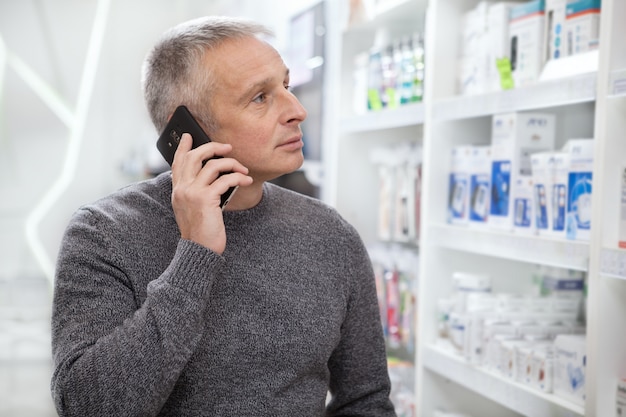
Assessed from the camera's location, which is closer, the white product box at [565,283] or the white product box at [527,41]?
the white product box at [527,41]

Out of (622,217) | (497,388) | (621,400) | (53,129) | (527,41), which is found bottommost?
(497,388)

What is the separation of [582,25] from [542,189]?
0.46 meters

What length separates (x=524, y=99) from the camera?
2035mm

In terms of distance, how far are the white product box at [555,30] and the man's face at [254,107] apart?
0.88m

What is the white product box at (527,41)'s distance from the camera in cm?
215

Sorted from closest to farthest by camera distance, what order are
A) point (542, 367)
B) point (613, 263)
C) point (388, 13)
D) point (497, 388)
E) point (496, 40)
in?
point (613, 263)
point (542, 367)
point (497, 388)
point (496, 40)
point (388, 13)

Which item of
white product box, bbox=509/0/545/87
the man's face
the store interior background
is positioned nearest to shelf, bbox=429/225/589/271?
white product box, bbox=509/0/545/87

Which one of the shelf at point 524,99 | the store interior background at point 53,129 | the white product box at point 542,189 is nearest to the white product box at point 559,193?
the white product box at point 542,189

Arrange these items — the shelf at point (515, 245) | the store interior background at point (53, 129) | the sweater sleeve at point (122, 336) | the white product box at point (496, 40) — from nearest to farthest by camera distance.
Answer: the sweater sleeve at point (122, 336) < the shelf at point (515, 245) < the white product box at point (496, 40) < the store interior background at point (53, 129)

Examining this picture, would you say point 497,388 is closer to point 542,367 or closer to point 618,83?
point 542,367

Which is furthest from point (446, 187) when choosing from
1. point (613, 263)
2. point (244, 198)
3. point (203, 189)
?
point (203, 189)

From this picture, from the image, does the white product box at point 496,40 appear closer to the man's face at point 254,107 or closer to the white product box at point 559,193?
the white product box at point 559,193

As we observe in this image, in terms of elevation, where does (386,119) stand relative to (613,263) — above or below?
above

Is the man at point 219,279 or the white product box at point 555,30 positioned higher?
the white product box at point 555,30
